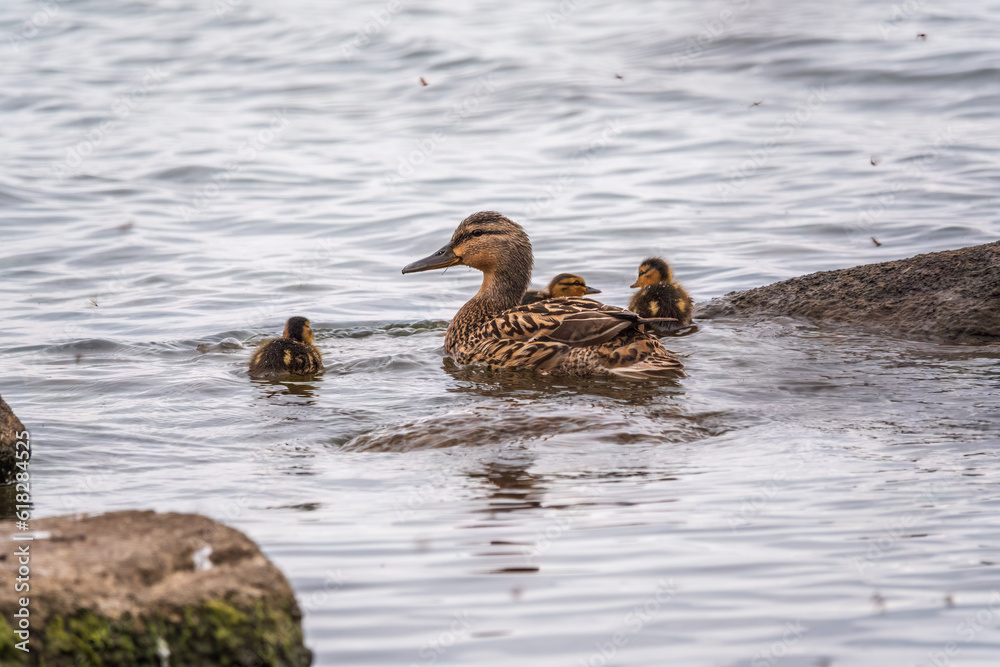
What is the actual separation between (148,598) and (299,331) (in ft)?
16.9

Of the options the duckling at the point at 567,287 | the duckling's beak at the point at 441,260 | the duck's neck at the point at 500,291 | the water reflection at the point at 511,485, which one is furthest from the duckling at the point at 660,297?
the water reflection at the point at 511,485

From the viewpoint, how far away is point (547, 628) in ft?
11.3

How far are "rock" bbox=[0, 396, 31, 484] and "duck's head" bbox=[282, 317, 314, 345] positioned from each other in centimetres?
288

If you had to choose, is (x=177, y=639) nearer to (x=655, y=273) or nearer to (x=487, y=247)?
(x=487, y=247)

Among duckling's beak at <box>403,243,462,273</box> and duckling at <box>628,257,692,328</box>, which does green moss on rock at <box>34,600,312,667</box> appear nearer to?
duckling's beak at <box>403,243,462,273</box>

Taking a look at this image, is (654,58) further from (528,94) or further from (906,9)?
(906,9)

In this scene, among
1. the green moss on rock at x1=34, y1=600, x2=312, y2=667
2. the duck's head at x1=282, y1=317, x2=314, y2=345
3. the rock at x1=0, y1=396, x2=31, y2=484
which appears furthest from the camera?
the duck's head at x1=282, y1=317, x2=314, y2=345

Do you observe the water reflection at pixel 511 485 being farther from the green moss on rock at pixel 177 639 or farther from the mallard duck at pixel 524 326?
the mallard duck at pixel 524 326

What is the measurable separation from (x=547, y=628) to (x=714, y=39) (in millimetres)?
18679

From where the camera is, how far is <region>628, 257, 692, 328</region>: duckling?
8672 millimetres

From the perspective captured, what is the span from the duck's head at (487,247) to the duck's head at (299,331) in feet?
3.24

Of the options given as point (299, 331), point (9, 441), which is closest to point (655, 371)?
point (299, 331)

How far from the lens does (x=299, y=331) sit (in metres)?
7.96

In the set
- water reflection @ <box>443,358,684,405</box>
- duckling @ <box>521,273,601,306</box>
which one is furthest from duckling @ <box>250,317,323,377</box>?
duckling @ <box>521,273,601,306</box>
